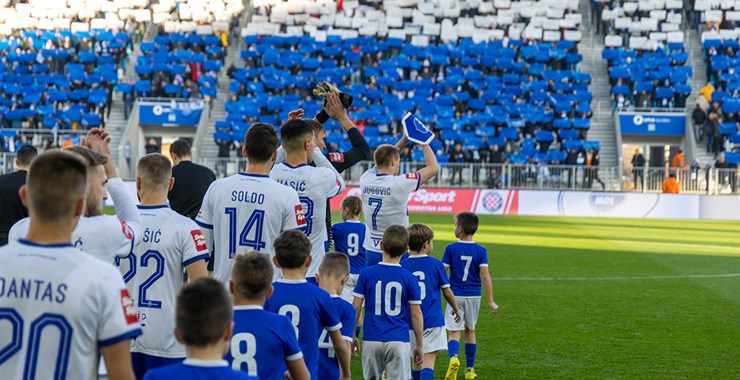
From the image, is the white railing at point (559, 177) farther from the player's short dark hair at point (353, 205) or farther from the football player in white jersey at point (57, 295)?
the football player in white jersey at point (57, 295)

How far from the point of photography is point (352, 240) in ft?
31.1

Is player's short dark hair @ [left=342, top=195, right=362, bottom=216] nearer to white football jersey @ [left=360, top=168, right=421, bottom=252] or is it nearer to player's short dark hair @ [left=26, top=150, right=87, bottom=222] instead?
white football jersey @ [left=360, top=168, right=421, bottom=252]

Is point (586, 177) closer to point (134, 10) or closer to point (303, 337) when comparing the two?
point (134, 10)

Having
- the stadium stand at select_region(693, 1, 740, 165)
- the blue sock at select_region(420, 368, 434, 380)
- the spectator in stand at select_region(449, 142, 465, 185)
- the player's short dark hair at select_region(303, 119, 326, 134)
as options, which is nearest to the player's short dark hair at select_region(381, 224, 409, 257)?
the player's short dark hair at select_region(303, 119, 326, 134)

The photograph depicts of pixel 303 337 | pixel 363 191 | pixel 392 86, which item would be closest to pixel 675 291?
pixel 363 191

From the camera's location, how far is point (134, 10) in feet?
149

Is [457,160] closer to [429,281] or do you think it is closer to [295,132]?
[429,281]

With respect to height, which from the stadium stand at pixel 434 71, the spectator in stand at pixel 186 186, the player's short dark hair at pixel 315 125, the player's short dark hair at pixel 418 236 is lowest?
the player's short dark hair at pixel 418 236

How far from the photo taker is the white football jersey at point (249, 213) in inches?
248

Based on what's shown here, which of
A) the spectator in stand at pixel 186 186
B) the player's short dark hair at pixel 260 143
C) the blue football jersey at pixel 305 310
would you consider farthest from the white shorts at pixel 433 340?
the blue football jersey at pixel 305 310

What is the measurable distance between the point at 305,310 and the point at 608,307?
29.7 ft

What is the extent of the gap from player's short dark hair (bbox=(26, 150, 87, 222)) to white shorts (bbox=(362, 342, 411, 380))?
3755mm

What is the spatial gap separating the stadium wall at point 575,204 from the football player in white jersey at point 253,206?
25.3 metres

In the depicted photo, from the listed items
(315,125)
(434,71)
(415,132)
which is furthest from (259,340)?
(434,71)
